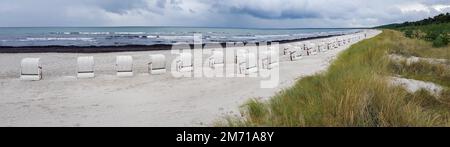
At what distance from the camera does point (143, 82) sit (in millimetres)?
12336

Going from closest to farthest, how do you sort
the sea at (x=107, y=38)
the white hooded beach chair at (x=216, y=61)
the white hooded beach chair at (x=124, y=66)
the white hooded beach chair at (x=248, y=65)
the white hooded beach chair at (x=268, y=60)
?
the white hooded beach chair at (x=124, y=66)
the white hooded beach chair at (x=248, y=65)
the white hooded beach chair at (x=268, y=60)
the white hooded beach chair at (x=216, y=61)
the sea at (x=107, y=38)

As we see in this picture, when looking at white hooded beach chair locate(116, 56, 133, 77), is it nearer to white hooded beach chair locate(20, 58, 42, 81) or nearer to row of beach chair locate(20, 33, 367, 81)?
row of beach chair locate(20, 33, 367, 81)

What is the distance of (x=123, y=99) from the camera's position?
9.34 metres

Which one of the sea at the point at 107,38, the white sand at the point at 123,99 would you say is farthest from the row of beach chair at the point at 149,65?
the sea at the point at 107,38

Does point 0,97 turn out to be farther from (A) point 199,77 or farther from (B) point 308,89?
(B) point 308,89

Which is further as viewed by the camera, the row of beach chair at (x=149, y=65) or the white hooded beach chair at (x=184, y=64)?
the white hooded beach chair at (x=184, y=64)

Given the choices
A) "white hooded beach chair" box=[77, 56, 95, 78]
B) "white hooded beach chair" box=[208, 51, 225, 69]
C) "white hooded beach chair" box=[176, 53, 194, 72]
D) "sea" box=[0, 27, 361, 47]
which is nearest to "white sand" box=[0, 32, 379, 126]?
"white hooded beach chair" box=[77, 56, 95, 78]

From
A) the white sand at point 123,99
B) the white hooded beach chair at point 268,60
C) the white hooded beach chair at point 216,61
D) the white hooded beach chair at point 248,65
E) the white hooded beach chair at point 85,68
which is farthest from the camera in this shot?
the white hooded beach chair at point 216,61

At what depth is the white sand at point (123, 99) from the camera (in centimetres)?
725

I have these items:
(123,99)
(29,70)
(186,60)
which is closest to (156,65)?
(186,60)

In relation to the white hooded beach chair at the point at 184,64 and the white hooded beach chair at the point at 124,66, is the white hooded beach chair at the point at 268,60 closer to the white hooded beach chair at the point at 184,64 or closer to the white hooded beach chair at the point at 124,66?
the white hooded beach chair at the point at 184,64
